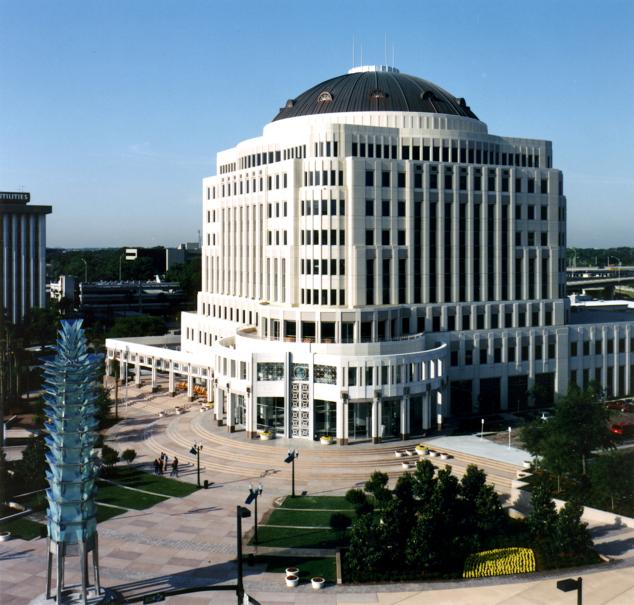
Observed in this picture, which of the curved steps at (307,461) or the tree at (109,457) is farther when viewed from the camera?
the tree at (109,457)

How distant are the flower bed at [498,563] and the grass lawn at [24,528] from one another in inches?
1141

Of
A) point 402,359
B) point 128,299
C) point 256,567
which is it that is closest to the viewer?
point 256,567

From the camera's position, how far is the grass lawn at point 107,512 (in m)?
57.3

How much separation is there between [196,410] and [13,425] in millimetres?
21467

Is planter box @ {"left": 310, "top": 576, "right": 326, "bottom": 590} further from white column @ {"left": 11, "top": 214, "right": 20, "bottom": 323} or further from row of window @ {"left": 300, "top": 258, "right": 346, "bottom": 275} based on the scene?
white column @ {"left": 11, "top": 214, "right": 20, "bottom": 323}

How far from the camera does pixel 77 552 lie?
4919cm

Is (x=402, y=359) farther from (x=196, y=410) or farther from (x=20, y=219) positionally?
(x=20, y=219)

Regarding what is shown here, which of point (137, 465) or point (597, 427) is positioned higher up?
point (597, 427)

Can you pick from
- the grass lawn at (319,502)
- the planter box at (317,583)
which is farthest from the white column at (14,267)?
the planter box at (317,583)

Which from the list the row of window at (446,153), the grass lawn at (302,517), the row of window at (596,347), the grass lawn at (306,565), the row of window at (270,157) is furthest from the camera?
the row of window at (596,347)

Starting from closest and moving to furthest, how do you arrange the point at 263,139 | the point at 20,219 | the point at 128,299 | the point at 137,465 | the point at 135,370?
1. the point at 137,465
2. the point at 263,139
3. the point at 135,370
4. the point at 20,219
5. the point at 128,299

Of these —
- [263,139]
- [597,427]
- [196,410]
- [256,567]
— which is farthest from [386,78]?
[256,567]

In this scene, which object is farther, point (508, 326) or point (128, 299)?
point (128, 299)

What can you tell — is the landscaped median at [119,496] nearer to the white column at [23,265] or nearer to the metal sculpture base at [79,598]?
the metal sculpture base at [79,598]
